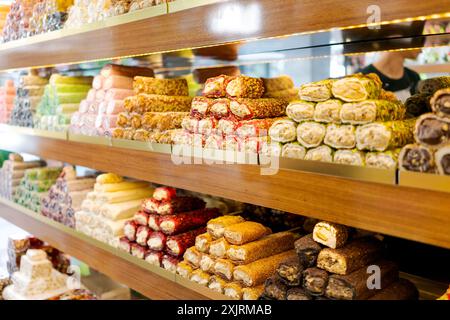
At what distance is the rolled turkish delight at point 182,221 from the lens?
194 centimetres

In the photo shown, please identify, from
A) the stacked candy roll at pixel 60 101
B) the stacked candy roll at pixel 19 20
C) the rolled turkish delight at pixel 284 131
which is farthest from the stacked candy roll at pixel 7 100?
the rolled turkish delight at pixel 284 131

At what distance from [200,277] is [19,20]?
2155 millimetres

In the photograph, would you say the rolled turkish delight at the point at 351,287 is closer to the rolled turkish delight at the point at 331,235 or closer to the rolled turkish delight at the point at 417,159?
the rolled turkish delight at the point at 331,235

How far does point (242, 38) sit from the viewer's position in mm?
1503

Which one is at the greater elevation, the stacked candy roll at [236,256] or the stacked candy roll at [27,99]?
the stacked candy roll at [27,99]

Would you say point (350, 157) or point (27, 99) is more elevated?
point (27, 99)

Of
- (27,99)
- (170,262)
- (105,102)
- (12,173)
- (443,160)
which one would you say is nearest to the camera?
(443,160)

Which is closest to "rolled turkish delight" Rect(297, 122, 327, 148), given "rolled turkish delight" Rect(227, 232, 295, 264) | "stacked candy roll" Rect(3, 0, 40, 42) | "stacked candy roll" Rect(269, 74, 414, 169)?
"stacked candy roll" Rect(269, 74, 414, 169)

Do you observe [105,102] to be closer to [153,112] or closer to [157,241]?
[153,112]

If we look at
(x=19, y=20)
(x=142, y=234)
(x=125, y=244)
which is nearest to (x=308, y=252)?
(x=142, y=234)

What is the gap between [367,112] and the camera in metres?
1.23

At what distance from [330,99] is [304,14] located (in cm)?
25

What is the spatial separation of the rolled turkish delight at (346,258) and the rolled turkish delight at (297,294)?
3.7 inches

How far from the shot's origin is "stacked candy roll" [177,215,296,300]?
158 centimetres
